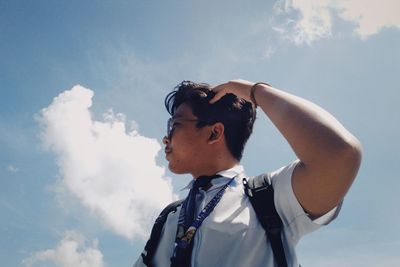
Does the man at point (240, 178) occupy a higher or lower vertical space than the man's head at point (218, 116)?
lower

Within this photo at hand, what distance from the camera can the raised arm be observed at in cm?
272

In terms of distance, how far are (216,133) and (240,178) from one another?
0.83 m

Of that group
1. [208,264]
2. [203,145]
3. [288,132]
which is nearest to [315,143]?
[288,132]

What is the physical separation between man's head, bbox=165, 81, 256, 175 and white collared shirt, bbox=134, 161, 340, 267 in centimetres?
138

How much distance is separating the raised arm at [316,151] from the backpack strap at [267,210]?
1.07ft

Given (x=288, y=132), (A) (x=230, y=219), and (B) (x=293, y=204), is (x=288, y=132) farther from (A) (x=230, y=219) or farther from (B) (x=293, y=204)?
(A) (x=230, y=219)

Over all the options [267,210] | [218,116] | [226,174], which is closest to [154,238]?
[226,174]

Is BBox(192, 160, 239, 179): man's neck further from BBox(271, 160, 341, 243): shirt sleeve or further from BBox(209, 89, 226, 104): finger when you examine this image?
BBox(271, 160, 341, 243): shirt sleeve

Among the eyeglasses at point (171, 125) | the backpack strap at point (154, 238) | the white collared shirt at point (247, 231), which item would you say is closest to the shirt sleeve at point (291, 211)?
the white collared shirt at point (247, 231)

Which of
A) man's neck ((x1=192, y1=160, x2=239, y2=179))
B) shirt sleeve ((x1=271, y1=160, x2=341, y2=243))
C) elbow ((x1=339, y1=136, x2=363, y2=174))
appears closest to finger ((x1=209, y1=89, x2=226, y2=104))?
man's neck ((x1=192, y1=160, x2=239, y2=179))

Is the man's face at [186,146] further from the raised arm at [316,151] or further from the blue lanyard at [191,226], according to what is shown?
the raised arm at [316,151]

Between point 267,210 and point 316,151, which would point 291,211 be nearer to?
point 267,210

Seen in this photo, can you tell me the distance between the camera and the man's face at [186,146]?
4763mm

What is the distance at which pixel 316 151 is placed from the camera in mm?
2779
